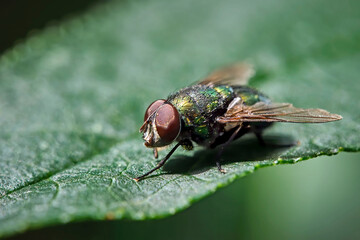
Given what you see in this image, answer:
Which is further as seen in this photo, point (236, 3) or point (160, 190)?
point (236, 3)

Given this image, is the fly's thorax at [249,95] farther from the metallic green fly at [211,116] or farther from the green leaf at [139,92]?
the green leaf at [139,92]

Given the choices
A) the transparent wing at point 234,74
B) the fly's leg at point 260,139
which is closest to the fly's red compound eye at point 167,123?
the fly's leg at point 260,139

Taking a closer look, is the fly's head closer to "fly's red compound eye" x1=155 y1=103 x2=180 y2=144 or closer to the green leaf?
"fly's red compound eye" x1=155 y1=103 x2=180 y2=144

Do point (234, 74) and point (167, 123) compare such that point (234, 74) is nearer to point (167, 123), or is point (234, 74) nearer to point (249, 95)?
point (249, 95)

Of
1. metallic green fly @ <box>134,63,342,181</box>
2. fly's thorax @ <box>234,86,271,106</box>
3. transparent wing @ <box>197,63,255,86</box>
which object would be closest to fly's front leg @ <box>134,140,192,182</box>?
metallic green fly @ <box>134,63,342,181</box>

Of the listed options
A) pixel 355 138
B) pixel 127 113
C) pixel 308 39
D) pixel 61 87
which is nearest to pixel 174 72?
pixel 127 113

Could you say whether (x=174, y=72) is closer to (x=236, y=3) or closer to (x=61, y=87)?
(x=61, y=87)
